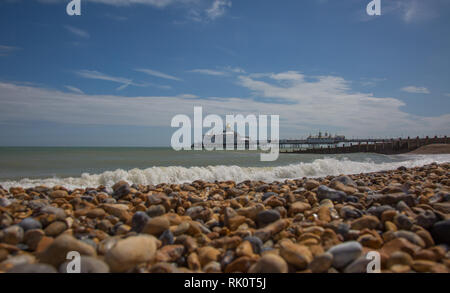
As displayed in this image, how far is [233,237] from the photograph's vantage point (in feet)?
7.81

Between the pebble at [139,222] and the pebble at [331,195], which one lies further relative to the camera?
the pebble at [331,195]

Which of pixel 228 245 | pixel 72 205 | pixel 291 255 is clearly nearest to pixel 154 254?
pixel 228 245

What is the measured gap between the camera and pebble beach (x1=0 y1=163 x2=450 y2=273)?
6.42 feet

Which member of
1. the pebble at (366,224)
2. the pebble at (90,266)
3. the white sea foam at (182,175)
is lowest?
the white sea foam at (182,175)

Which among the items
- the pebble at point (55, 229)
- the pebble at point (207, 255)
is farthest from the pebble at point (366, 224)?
the pebble at point (55, 229)

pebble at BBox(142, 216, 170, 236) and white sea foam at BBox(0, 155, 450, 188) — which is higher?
pebble at BBox(142, 216, 170, 236)

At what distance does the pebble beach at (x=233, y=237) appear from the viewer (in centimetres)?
196

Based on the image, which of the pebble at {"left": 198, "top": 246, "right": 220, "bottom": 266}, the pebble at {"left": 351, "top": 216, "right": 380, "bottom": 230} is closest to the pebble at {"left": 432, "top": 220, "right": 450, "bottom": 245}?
the pebble at {"left": 351, "top": 216, "right": 380, "bottom": 230}

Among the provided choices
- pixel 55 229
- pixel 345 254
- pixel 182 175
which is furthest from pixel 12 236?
pixel 182 175

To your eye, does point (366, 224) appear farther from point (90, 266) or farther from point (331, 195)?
point (90, 266)

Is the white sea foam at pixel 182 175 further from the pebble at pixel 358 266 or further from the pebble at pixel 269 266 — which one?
the pebble at pixel 358 266

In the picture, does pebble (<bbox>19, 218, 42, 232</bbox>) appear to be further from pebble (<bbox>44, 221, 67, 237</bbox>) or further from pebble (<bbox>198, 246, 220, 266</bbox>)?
pebble (<bbox>198, 246, 220, 266</bbox>)

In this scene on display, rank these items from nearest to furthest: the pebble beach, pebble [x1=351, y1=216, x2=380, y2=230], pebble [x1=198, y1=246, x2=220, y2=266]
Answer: the pebble beach
pebble [x1=198, y1=246, x2=220, y2=266]
pebble [x1=351, y1=216, x2=380, y2=230]

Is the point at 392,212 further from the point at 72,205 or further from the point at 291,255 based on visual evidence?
the point at 72,205
